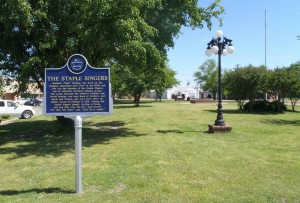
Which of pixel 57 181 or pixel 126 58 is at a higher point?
pixel 126 58

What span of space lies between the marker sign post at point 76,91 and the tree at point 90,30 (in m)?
5.13

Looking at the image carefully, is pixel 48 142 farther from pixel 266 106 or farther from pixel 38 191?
pixel 266 106

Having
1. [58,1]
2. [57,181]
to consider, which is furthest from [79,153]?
[58,1]

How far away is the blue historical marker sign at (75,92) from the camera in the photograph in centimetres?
680

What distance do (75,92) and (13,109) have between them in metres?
23.9

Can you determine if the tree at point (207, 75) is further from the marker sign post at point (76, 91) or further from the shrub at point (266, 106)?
the marker sign post at point (76, 91)

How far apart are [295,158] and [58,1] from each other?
→ 31.8ft

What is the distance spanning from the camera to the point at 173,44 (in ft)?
54.4

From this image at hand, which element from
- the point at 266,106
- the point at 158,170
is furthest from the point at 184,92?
the point at 158,170

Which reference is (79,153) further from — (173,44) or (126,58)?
(173,44)

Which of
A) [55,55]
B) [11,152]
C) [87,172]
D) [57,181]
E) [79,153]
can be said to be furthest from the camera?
[55,55]

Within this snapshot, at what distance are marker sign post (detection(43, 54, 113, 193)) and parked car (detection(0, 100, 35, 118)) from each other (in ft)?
76.5

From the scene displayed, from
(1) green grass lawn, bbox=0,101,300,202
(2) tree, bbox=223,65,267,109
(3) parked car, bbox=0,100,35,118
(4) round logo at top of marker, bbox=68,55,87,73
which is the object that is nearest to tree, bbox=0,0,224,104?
(1) green grass lawn, bbox=0,101,300,202

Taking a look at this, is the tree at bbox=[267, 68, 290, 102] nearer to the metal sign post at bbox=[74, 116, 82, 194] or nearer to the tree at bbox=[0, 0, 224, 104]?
the tree at bbox=[0, 0, 224, 104]
